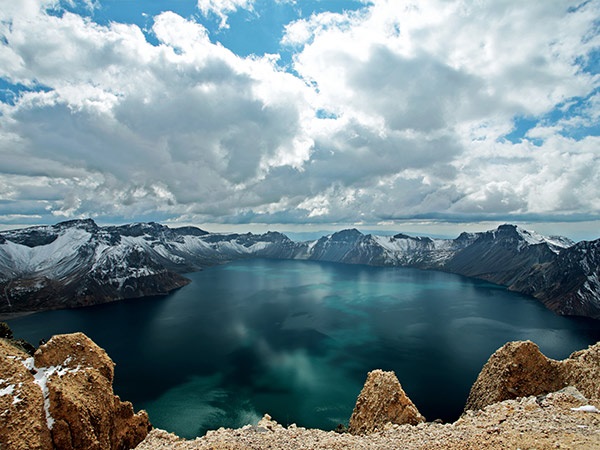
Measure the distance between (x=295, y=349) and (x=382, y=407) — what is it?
7086 cm

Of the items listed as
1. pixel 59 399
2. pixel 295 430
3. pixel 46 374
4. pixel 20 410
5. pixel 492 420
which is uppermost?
pixel 46 374

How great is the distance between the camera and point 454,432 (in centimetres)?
2512

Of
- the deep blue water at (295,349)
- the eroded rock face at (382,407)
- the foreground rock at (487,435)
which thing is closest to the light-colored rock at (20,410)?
the foreground rock at (487,435)

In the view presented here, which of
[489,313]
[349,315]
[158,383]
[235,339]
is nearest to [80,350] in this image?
[158,383]

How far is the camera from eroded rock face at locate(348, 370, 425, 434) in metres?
36.6

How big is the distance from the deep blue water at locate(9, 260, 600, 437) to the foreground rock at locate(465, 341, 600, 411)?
2445 centimetres

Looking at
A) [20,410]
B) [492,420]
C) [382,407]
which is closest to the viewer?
[20,410]

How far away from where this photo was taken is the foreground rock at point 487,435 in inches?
781

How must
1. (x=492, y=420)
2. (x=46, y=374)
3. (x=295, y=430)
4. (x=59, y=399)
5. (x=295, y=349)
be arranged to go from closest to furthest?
(x=492, y=420)
(x=59, y=399)
(x=46, y=374)
(x=295, y=430)
(x=295, y=349)

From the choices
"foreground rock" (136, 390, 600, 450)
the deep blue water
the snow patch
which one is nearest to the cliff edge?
"foreground rock" (136, 390, 600, 450)

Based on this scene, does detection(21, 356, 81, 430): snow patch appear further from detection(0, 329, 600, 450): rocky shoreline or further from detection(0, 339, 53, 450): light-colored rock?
detection(0, 339, 53, 450): light-colored rock

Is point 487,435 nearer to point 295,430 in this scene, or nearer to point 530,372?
point 295,430

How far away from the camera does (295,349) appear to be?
346 ft

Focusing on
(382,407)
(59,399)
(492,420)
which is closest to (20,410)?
(59,399)
